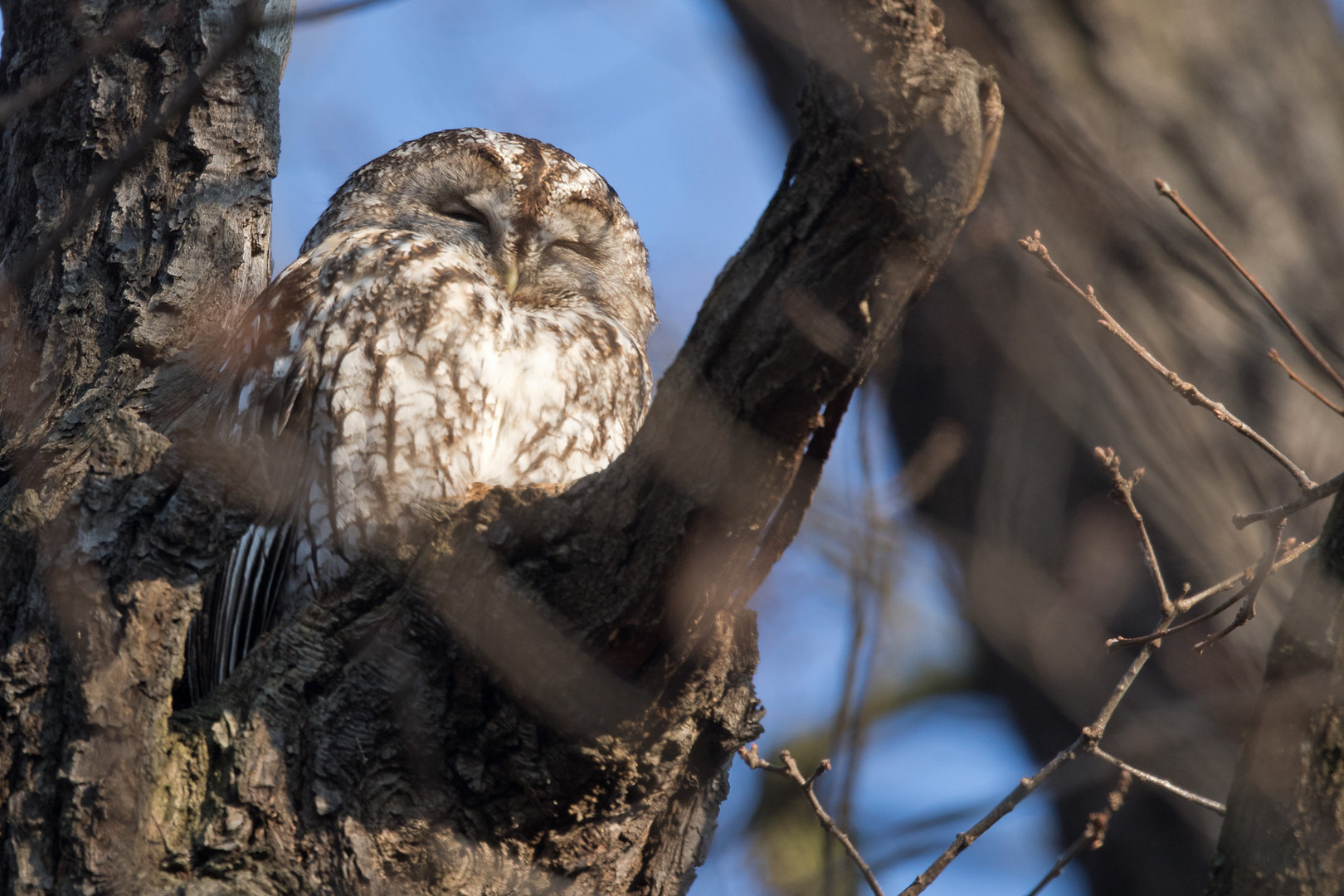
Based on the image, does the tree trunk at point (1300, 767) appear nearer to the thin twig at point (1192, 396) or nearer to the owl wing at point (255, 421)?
the thin twig at point (1192, 396)

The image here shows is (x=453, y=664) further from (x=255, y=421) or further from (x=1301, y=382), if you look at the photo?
(x=1301, y=382)

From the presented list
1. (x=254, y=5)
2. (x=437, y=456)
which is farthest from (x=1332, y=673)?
(x=437, y=456)

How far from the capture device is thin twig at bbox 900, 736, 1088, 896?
1727 mm

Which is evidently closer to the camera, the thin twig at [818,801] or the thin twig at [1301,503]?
the thin twig at [1301,503]

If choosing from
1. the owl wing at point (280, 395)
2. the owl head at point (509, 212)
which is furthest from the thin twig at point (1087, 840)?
the owl head at point (509, 212)

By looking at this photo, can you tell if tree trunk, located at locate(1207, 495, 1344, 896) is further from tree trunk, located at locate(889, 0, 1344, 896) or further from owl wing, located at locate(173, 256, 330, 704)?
owl wing, located at locate(173, 256, 330, 704)

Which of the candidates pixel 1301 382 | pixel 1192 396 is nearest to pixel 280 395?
pixel 1192 396

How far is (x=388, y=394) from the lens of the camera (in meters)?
2.48

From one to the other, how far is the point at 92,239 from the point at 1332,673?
8.40 ft

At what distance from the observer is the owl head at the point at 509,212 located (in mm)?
3117

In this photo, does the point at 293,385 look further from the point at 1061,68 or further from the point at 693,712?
the point at 1061,68

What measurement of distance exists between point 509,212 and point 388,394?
0.85 meters

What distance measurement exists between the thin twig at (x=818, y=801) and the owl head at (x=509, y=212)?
1358 mm

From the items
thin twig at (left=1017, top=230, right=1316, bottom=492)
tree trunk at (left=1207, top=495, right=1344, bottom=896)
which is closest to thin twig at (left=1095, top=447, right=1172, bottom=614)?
thin twig at (left=1017, top=230, right=1316, bottom=492)
